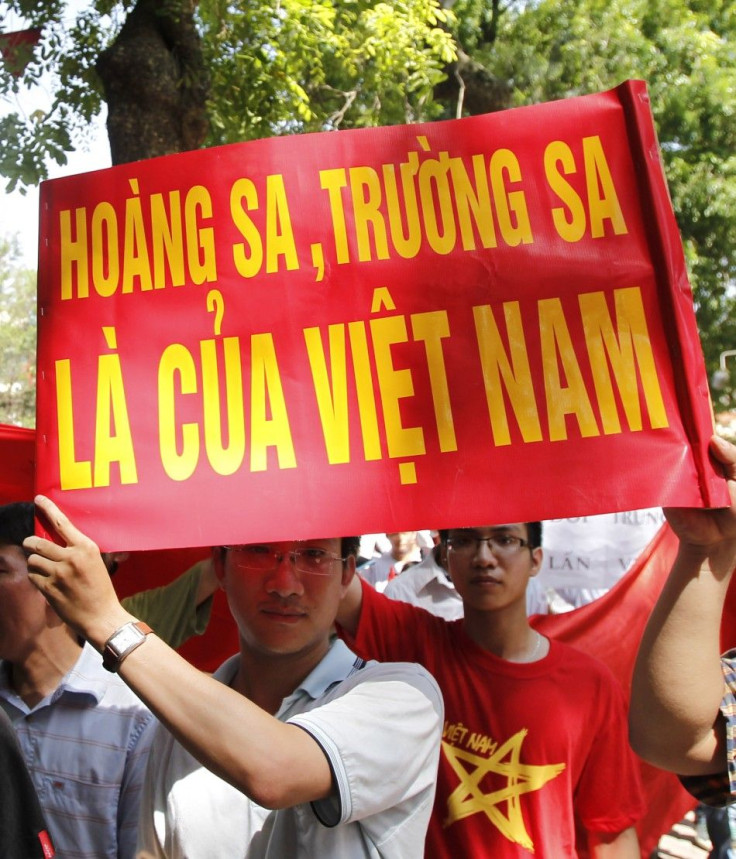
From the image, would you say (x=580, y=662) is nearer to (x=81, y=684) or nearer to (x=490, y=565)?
(x=490, y=565)

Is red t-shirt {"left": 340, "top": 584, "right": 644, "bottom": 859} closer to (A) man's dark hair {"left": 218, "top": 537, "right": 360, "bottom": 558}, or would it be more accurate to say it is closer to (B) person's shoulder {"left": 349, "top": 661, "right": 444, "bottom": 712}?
(A) man's dark hair {"left": 218, "top": 537, "right": 360, "bottom": 558}

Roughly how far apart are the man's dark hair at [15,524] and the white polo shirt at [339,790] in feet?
2.82

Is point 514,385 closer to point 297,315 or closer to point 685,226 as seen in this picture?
point 297,315

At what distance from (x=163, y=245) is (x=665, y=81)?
37.5ft

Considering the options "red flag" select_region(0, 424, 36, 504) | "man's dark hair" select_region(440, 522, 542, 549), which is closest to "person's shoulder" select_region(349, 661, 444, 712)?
"man's dark hair" select_region(440, 522, 542, 549)

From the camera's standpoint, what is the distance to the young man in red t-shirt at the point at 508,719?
7.54 ft

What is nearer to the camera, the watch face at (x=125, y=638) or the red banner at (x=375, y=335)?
the watch face at (x=125, y=638)

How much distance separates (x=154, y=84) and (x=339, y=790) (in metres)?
4.49

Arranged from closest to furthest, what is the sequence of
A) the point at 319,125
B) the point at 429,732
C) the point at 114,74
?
the point at 429,732
the point at 114,74
the point at 319,125

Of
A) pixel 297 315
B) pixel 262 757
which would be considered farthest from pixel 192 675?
pixel 297 315

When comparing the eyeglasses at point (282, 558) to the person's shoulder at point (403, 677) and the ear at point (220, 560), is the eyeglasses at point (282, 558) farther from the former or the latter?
the person's shoulder at point (403, 677)

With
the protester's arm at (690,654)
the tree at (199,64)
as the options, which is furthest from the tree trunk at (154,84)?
the protester's arm at (690,654)

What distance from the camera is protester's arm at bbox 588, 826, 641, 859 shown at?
2.41m

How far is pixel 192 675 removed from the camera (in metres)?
1.56
